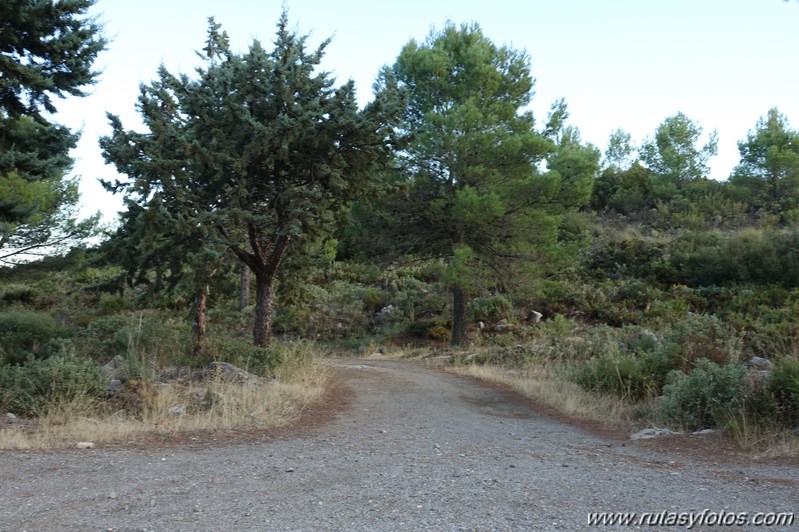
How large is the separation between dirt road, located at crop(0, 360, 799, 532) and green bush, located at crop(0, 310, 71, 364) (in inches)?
300

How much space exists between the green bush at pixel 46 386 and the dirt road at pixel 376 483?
2042 mm

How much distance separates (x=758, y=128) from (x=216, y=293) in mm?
35680

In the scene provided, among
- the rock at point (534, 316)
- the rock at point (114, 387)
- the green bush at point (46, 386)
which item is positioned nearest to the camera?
the green bush at point (46, 386)

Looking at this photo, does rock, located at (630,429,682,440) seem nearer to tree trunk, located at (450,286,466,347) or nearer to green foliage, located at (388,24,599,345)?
green foliage, located at (388,24,599,345)

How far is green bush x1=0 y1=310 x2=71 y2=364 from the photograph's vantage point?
504 inches

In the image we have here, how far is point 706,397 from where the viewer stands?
817 cm

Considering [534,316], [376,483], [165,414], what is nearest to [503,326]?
[534,316]

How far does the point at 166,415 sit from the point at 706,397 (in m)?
6.78

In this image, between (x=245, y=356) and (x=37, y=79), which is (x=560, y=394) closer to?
(x=245, y=356)

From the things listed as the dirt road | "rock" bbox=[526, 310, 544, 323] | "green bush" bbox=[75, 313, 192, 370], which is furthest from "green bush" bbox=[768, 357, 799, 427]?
"rock" bbox=[526, 310, 544, 323]

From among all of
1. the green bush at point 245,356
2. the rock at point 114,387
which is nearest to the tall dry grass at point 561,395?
the green bush at point 245,356

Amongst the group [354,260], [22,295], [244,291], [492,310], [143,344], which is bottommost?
[143,344]

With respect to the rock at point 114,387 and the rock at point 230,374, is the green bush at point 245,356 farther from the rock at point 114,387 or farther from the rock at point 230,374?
the rock at point 114,387

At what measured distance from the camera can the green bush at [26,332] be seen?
1279 centimetres
